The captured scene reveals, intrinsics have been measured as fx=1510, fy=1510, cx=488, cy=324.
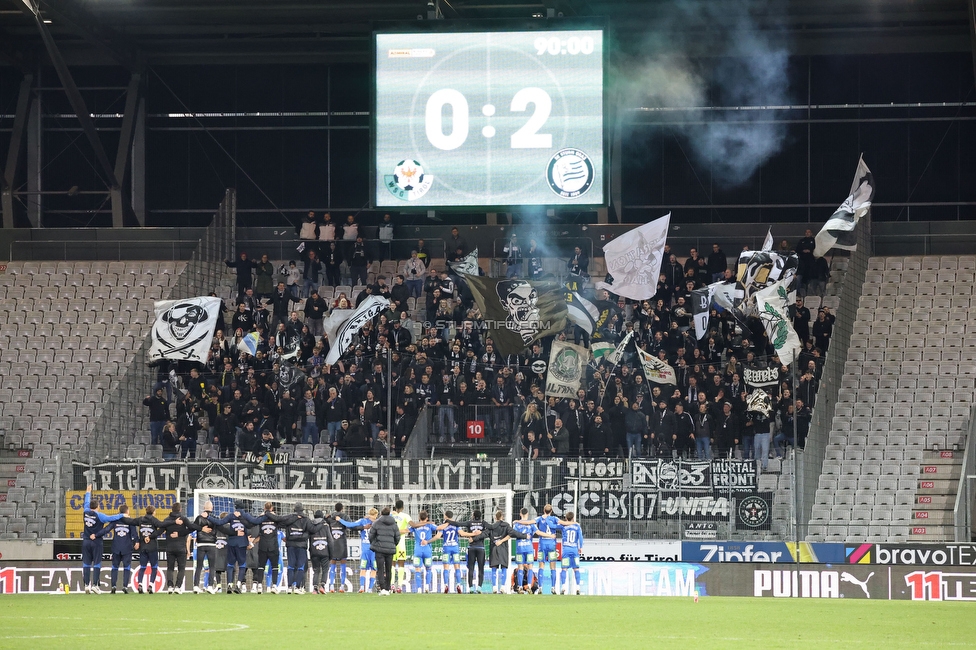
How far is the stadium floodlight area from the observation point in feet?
85.9

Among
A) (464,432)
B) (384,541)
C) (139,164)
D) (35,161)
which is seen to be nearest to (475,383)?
(464,432)

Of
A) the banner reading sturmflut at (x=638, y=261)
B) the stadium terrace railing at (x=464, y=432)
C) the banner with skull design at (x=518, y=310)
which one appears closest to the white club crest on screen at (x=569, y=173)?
the banner reading sturmflut at (x=638, y=261)

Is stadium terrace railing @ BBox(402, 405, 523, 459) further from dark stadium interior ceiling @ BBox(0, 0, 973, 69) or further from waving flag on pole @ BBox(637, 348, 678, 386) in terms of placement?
dark stadium interior ceiling @ BBox(0, 0, 973, 69)

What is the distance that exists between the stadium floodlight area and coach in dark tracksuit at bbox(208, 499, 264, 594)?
90 cm

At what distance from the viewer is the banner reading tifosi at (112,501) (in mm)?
26391

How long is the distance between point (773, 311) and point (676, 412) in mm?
3289

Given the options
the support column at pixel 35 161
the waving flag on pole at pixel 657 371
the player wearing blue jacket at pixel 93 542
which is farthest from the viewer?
the support column at pixel 35 161

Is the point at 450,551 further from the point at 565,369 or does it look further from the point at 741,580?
the point at 741,580

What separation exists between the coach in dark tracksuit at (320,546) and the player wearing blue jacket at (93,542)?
319 centimetres

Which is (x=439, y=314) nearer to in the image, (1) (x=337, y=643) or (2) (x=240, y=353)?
(2) (x=240, y=353)

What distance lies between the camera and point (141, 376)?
30719 mm

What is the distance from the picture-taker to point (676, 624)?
17422 millimetres

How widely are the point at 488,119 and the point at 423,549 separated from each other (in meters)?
11.2

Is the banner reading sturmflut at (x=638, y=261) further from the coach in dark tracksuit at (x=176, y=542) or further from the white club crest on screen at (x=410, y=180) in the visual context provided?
the coach in dark tracksuit at (x=176, y=542)
